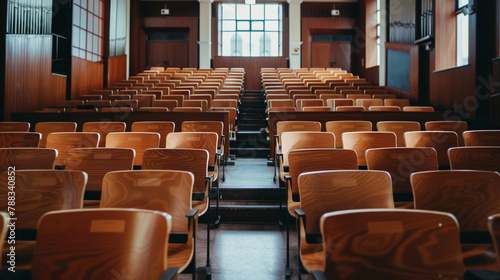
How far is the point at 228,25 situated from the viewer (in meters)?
9.31

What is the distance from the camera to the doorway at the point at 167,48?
Result: 30.0ft

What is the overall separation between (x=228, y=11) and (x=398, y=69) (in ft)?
16.6

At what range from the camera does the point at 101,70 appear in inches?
261

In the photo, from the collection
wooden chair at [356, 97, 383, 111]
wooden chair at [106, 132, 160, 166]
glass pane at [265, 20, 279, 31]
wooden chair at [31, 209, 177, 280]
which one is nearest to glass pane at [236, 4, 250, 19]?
glass pane at [265, 20, 279, 31]

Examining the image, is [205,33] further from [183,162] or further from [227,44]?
[183,162]

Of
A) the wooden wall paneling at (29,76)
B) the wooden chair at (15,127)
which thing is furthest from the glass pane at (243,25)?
the wooden chair at (15,127)

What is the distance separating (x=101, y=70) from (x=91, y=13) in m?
1.02

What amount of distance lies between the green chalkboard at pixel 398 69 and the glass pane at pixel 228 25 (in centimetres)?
437

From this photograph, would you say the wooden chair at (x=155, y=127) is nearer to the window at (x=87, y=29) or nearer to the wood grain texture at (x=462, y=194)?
the wood grain texture at (x=462, y=194)

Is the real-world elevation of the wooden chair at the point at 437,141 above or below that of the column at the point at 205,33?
below

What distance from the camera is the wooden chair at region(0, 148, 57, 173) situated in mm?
1697

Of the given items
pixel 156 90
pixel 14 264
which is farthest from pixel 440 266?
pixel 156 90

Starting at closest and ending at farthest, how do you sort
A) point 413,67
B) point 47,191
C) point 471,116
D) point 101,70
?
1. point 47,191
2. point 471,116
3. point 413,67
4. point 101,70

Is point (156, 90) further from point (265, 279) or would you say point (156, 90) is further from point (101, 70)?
point (265, 279)
